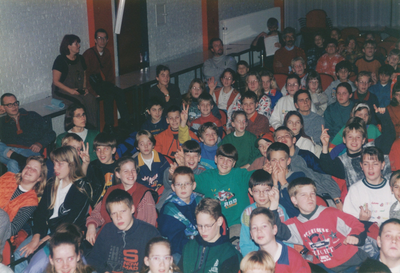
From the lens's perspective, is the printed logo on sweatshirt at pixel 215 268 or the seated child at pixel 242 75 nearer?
the printed logo on sweatshirt at pixel 215 268

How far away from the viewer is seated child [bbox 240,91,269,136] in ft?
17.2

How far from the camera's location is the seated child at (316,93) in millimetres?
5895

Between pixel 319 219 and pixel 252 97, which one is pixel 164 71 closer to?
pixel 252 97

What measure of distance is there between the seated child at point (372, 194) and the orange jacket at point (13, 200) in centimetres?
255

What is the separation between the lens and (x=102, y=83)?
20.5 ft

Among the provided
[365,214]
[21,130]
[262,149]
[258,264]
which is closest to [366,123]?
[262,149]

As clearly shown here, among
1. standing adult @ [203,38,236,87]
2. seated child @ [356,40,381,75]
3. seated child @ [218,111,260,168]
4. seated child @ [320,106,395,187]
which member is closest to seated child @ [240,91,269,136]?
seated child @ [218,111,260,168]

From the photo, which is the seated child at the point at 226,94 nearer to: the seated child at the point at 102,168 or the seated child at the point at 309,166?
the seated child at the point at 309,166

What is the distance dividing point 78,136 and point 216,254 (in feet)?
6.62

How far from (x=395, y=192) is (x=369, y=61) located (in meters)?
4.57

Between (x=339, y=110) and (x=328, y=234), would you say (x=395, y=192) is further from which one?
(x=339, y=110)

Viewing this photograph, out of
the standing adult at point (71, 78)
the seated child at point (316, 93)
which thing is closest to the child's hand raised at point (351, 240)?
the seated child at point (316, 93)

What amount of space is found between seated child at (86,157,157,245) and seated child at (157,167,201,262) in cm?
13

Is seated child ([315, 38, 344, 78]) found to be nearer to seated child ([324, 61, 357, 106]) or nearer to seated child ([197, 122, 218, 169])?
seated child ([324, 61, 357, 106])
